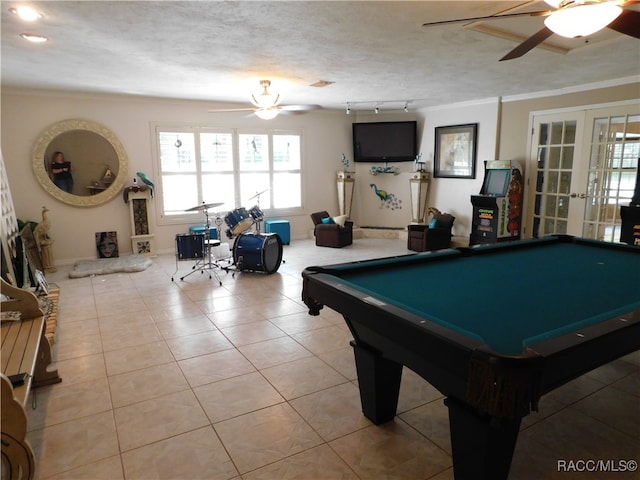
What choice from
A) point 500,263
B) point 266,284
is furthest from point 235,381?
point 266,284

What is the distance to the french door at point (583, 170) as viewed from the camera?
5.42m

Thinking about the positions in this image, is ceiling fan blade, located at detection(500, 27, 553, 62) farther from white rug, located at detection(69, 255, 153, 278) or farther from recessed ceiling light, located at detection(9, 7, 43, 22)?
white rug, located at detection(69, 255, 153, 278)

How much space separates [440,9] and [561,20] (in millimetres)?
1100

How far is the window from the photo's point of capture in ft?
23.4

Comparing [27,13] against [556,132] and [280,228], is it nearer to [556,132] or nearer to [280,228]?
[280,228]

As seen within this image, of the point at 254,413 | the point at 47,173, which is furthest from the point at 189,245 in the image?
the point at 254,413

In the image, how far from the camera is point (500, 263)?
2.78 metres

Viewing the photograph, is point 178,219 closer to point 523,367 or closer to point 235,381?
point 235,381

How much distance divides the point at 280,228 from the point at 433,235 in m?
2.84

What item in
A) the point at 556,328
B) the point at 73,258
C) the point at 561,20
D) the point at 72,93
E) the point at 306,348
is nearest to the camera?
the point at 556,328

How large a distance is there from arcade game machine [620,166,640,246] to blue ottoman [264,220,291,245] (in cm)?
522

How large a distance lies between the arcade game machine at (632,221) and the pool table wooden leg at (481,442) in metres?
4.26

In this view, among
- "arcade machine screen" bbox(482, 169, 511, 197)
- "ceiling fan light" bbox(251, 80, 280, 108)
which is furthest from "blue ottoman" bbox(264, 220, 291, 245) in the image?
"arcade machine screen" bbox(482, 169, 511, 197)

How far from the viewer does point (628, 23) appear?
233cm
